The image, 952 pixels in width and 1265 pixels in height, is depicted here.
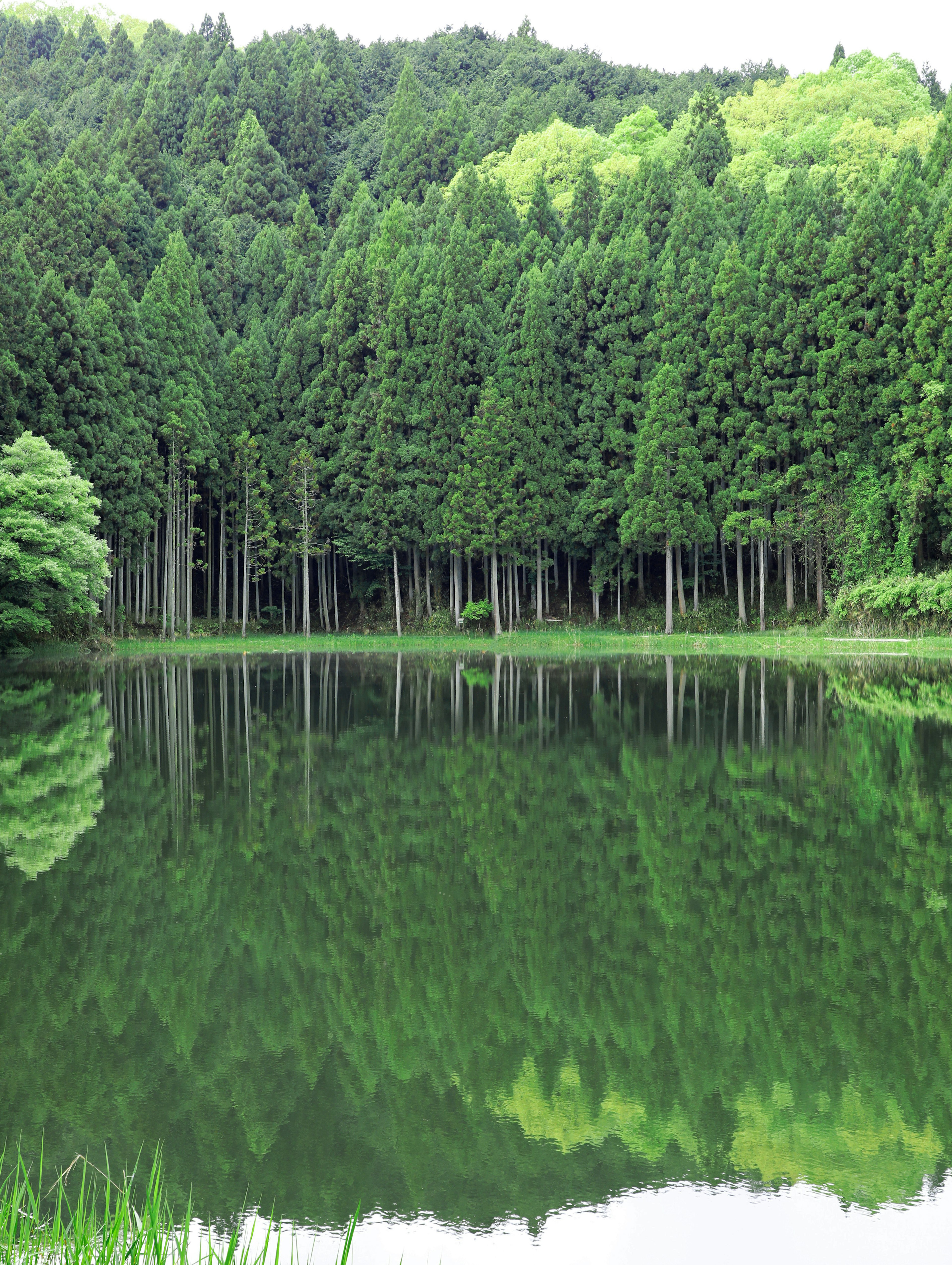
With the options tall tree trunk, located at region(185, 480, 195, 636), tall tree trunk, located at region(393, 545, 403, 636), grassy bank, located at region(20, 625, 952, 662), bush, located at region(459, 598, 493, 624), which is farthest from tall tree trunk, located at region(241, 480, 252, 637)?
bush, located at region(459, 598, 493, 624)

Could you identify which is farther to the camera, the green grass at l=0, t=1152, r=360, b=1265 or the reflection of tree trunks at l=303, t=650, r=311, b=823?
the reflection of tree trunks at l=303, t=650, r=311, b=823

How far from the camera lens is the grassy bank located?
36.4 m

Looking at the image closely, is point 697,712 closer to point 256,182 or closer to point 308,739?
point 308,739

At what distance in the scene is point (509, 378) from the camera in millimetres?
50719

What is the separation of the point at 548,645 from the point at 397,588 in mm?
9329

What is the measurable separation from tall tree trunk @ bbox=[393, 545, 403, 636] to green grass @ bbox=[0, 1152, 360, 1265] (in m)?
44.5

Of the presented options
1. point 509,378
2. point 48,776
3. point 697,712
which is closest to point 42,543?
point 697,712

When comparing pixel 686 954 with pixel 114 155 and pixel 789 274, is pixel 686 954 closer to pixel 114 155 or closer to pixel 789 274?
pixel 789 274

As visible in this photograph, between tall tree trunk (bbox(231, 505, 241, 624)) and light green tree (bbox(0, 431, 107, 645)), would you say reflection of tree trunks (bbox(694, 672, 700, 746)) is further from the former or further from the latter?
tall tree trunk (bbox(231, 505, 241, 624))

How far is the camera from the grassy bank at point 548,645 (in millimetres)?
36375

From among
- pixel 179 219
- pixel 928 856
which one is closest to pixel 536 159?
pixel 179 219

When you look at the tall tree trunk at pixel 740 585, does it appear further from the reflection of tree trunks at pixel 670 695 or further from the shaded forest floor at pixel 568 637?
the reflection of tree trunks at pixel 670 695

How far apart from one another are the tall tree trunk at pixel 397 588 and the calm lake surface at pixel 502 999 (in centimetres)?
3611

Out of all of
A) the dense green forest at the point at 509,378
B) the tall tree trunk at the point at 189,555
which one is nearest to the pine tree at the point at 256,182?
the dense green forest at the point at 509,378
